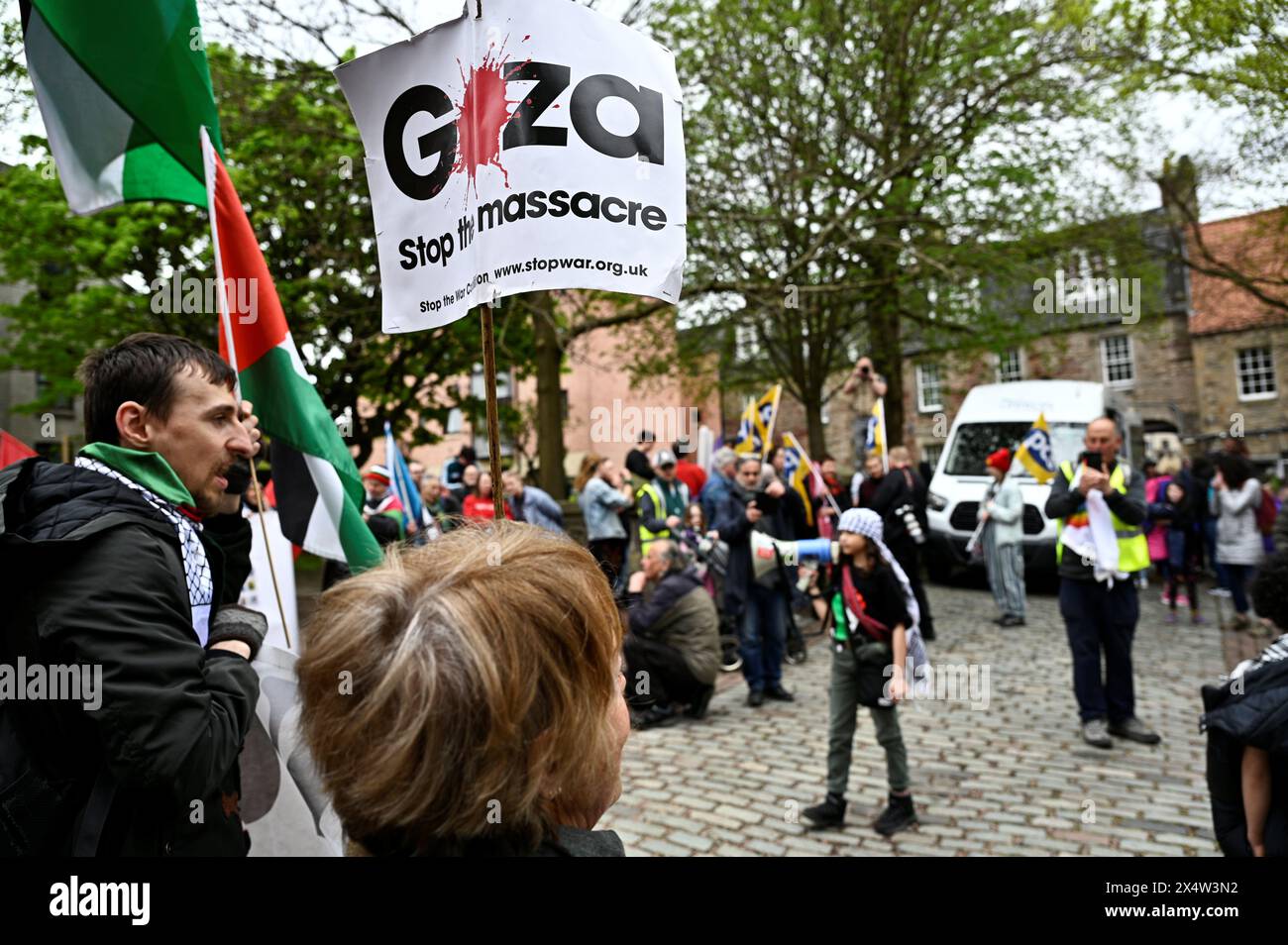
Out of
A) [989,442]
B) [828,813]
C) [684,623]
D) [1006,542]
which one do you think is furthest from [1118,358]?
[828,813]

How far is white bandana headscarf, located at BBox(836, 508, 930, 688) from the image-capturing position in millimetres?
5191

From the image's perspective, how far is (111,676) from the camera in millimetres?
1586

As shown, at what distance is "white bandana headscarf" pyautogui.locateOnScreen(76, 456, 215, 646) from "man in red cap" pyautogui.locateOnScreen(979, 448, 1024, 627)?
10.2 meters

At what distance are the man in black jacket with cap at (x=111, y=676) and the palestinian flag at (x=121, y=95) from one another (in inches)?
72.4

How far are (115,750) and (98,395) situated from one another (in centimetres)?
84

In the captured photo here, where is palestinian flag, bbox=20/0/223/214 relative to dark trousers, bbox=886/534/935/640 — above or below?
above

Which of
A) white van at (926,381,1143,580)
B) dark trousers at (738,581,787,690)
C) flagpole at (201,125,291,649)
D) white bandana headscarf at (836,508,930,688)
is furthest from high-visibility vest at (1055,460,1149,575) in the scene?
white van at (926,381,1143,580)

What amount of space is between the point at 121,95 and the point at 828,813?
4.58 m

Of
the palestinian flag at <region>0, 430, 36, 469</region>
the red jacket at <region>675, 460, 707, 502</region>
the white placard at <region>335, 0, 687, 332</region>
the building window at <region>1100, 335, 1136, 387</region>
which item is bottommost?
the red jacket at <region>675, 460, 707, 502</region>

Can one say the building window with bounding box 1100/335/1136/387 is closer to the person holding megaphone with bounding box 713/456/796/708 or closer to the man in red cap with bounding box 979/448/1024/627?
the man in red cap with bounding box 979/448/1024/627

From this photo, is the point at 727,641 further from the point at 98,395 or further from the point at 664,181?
the point at 98,395

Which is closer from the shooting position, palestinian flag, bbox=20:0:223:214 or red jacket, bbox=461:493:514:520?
palestinian flag, bbox=20:0:223:214

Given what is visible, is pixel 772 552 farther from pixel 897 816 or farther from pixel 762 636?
pixel 897 816
